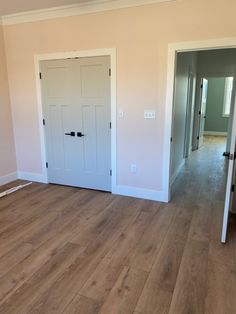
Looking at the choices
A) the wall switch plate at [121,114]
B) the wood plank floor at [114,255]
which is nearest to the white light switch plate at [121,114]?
the wall switch plate at [121,114]

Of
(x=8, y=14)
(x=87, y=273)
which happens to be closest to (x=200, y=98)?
(x=8, y=14)

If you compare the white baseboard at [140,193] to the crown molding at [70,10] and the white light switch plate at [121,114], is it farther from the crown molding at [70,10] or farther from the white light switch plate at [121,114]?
the crown molding at [70,10]

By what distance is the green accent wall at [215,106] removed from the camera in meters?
9.27

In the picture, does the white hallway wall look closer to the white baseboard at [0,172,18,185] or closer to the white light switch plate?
the white baseboard at [0,172,18,185]

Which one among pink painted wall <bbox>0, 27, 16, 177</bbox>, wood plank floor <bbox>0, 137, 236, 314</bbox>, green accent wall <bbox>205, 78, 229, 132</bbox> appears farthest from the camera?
green accent wall <bbox>205, 78, 229, 132</bbox>

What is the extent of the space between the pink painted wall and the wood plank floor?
29.8 inches

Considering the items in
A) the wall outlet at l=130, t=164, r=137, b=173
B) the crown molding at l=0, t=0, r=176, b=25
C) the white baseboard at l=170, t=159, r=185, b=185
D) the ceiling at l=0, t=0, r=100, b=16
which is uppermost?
the ceiling at l=0, t=0, r=100, b=16

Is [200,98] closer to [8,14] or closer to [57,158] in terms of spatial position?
[57,158]

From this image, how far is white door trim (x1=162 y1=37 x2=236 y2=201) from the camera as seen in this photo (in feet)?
9.23

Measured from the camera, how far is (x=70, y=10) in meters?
3.40

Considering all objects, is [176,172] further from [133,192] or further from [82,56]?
[82,56]

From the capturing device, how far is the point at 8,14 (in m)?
3.69

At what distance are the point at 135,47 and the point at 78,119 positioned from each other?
4.50 ft

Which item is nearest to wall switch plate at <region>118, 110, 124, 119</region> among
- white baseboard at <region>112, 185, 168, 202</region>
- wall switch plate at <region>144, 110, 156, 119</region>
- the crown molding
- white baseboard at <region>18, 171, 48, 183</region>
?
wall switch plate at <region>144, 110, 156, 119</region>
